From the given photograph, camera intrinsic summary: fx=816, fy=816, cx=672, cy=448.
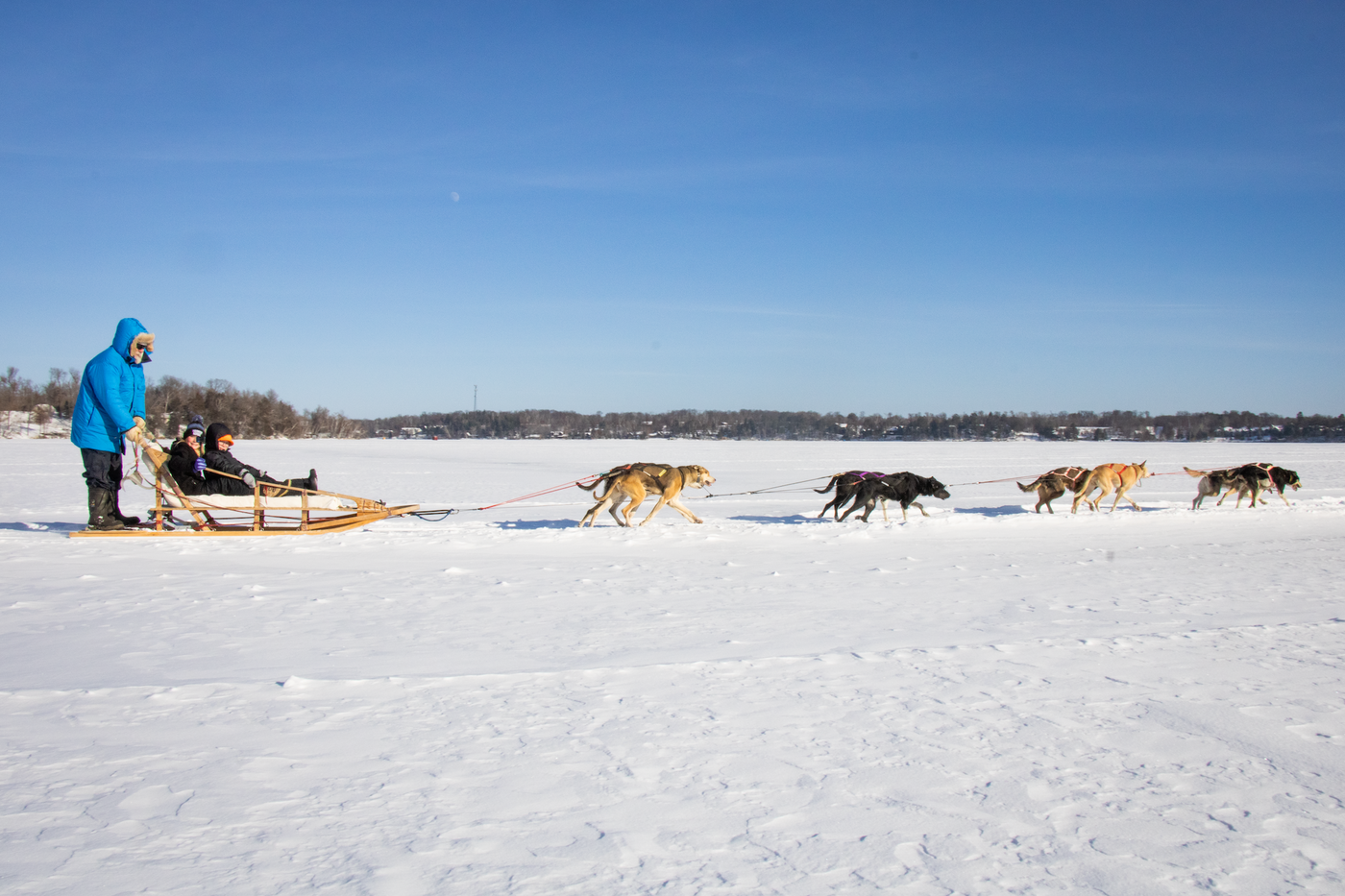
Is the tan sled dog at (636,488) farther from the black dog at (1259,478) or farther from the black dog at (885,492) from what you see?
the black dog at (1259,478)

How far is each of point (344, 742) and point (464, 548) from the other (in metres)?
5.12

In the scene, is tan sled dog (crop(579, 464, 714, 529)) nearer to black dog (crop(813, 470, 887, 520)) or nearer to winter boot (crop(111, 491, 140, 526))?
black dog (crop(813, 470, 887, 520))

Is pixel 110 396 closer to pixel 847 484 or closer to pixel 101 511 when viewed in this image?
pixel 101 511

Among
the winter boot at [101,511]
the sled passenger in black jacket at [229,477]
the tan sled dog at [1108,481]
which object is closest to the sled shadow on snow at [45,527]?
the winter boot at [101,511]

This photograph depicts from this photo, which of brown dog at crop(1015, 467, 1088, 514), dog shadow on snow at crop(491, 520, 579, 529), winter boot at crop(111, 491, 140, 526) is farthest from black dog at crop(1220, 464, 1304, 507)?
winter boot at crop(111, 491, 140, 526)

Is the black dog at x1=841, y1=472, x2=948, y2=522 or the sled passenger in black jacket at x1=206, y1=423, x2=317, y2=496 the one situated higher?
the sled passenger in black jacket at x1=206, y1=423, x2=317, y2=496

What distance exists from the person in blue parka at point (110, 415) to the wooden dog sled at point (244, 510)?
0.85 feet

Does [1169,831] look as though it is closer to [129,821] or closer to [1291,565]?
[129,821]

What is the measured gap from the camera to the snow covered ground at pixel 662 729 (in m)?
2.23

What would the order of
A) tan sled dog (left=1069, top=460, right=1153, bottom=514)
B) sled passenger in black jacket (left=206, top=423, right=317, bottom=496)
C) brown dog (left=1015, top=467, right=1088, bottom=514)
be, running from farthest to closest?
1. tan sled dog (left=1069, top=460, right=1153, bottom=514)
2. brown dog (left=1015, top=467, right=1088, bottom=514)
3. sled passenger in black jacket (left=206, top=423, right=317, bottom=496)

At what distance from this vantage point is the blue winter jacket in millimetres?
7836

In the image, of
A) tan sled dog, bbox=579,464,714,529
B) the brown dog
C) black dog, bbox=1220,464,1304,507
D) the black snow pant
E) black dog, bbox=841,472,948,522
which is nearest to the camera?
the black snow pant

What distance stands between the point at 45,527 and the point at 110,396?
93.7 inches

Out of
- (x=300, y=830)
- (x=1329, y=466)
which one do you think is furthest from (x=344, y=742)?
(x=1329, y=466)
